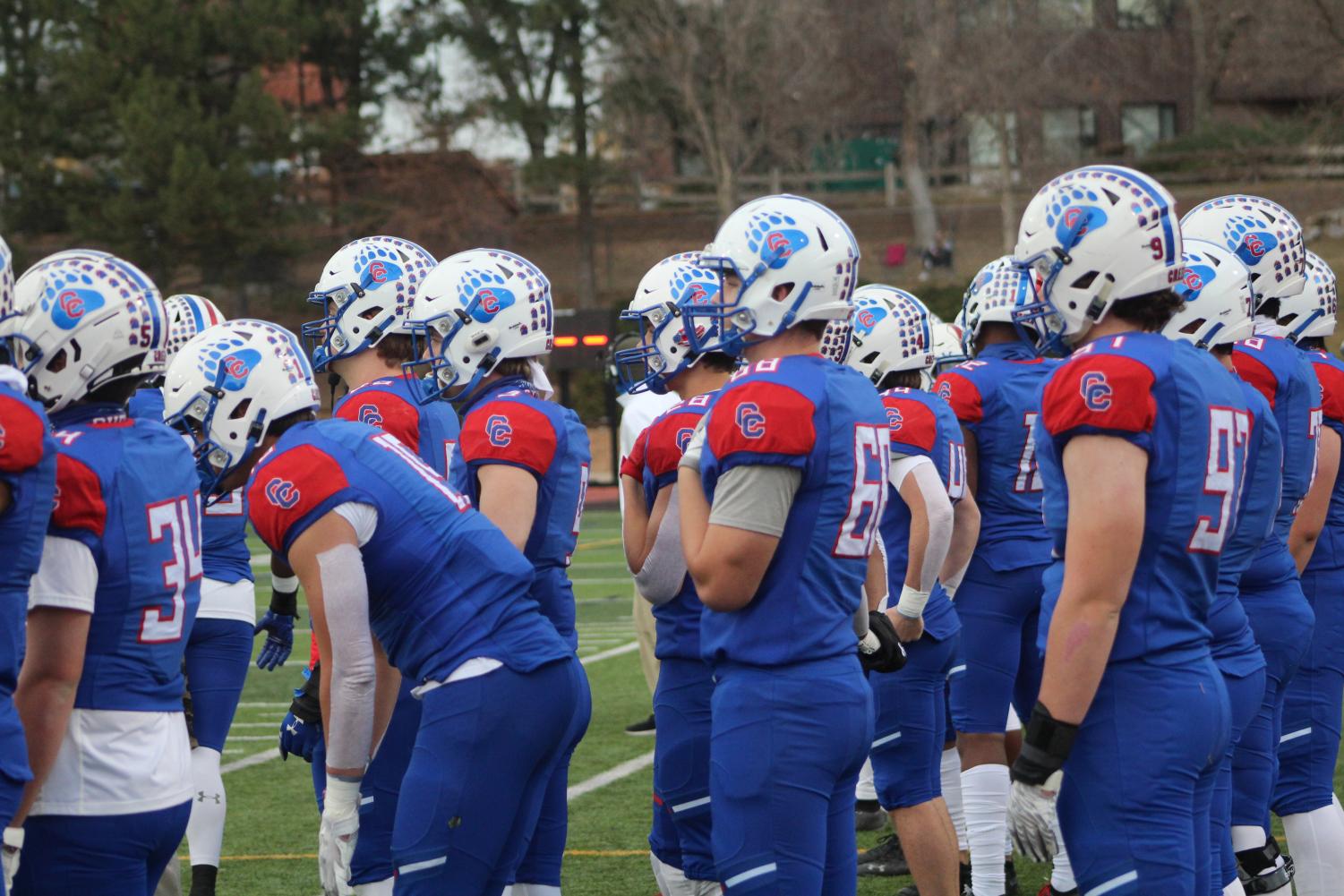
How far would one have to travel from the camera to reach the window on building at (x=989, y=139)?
3781 cm

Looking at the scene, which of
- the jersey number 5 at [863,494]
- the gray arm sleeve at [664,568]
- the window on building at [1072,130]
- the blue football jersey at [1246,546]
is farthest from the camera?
the window on building at [1072,130]

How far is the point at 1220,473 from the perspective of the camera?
368 cm

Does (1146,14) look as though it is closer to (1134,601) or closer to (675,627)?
(675,627)

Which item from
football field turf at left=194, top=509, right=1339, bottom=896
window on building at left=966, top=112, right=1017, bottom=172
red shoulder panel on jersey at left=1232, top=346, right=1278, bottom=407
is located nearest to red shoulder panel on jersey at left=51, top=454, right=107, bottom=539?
football field turf at left=194, top=509, right=1339, bottom=896

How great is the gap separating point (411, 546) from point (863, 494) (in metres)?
1.10

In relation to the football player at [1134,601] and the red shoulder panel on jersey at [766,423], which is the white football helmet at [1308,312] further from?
the red shoulder panel on jersey at [766,423]

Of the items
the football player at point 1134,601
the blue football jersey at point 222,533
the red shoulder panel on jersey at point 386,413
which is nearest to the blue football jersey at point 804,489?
the football player at point 1134,601

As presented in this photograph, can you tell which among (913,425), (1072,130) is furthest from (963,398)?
(1072,130)

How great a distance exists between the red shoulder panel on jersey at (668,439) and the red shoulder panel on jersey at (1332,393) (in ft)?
7.19

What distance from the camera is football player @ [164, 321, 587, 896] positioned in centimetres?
399

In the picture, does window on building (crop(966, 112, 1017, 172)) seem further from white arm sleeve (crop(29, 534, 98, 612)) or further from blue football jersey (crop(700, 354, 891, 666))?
white arm sleeve (crop(29, 534, 98, 612))

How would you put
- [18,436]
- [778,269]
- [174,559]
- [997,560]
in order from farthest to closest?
[997,560] < [778,269] < [174,559] < [18,436]

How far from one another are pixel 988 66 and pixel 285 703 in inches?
1151

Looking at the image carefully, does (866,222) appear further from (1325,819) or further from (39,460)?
(39,460)
